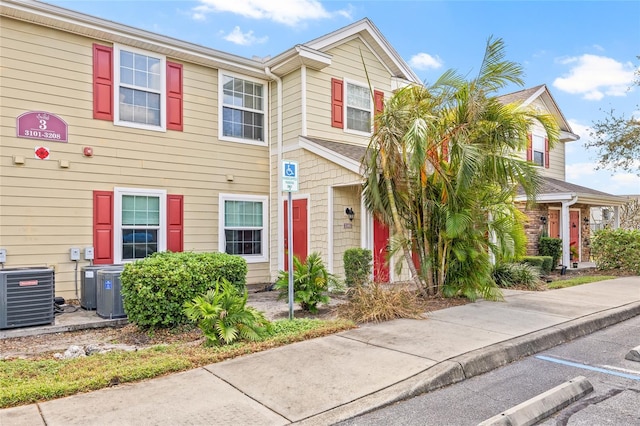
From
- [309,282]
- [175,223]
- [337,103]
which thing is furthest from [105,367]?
[337,103]

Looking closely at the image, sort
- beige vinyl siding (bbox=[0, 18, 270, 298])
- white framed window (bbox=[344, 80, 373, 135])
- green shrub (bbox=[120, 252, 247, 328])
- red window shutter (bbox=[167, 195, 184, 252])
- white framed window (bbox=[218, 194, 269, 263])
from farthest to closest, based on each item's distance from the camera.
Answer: white framed window (bbox=[344, 80, 373, 135]) → white framed window (bbox=[218, 194, 269, 263]) → red window shutter (bbox=[167, 195, 184, 252]) → beige vinyl siding (bbox=[0, 18, 270, 298]) → green shrub (bbox=[120, 252, 247, 328])

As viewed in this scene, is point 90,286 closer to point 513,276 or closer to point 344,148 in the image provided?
point 344,148

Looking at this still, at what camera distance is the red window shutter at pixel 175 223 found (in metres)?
9.28

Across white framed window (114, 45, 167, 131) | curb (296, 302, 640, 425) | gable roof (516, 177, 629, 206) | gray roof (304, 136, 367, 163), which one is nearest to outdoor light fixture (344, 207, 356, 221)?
gray roof (304, 136, 367, 163)

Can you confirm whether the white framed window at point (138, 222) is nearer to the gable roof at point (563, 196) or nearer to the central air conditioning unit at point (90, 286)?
the central air conditioning unit at point (90, 286)

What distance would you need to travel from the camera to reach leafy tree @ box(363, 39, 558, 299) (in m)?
7.15

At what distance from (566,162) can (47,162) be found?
721 inches

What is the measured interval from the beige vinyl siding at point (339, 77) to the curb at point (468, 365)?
265 inches

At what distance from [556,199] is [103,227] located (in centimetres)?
1270

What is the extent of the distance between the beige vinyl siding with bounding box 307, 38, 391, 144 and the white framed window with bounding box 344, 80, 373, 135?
163 mm

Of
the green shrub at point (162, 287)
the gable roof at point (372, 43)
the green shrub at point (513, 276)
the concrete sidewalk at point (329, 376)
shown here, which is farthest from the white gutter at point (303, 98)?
the concrete sidewalk at point (329, 376)

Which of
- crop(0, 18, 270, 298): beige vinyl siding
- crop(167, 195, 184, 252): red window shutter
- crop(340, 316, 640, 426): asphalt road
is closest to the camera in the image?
crop(340, 316, 640, 426): asphalt road

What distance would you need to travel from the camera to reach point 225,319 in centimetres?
493

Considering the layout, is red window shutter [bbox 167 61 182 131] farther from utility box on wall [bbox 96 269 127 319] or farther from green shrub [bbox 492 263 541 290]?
green shrub [bbox 492 263 541 290]
